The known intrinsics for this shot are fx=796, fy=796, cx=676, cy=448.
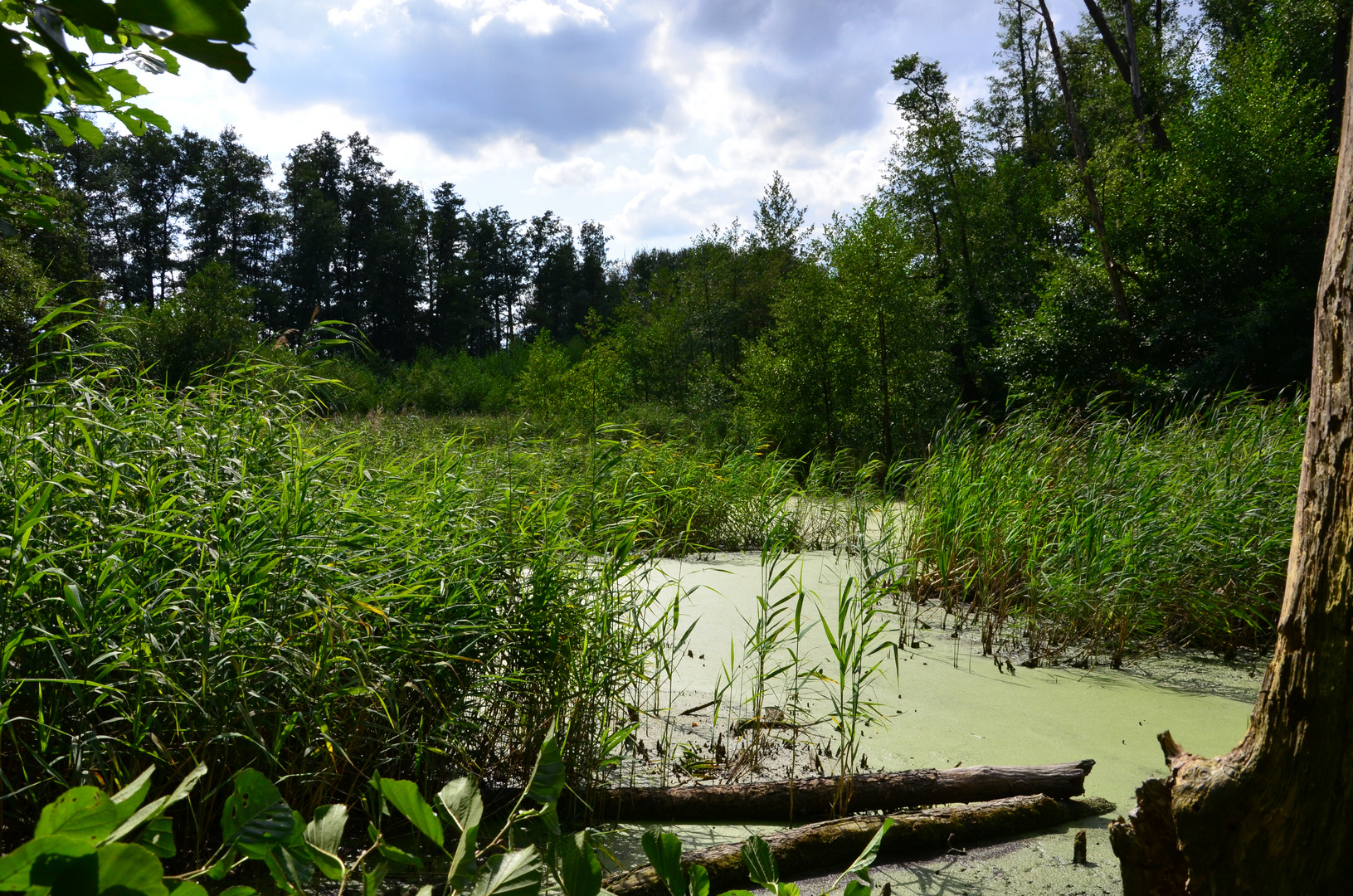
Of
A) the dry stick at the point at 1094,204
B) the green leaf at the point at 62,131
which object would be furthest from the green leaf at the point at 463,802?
the dry stick at the point at 1094,204

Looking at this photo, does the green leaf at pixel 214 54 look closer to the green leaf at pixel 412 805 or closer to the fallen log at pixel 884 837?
the green leaf at pixel 412 805

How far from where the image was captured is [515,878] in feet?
1.91

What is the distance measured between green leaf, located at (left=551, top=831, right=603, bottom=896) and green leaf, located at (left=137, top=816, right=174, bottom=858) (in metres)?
0.28

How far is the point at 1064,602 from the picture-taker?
12.4ft

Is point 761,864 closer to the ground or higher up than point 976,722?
higher up

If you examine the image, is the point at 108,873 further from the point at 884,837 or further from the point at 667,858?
the point at 884,837

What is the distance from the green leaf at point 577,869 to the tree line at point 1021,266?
549cm

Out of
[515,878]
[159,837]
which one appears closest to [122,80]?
[159,837]

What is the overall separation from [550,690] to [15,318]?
11863 millimetres

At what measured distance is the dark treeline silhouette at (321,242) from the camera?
3266cm

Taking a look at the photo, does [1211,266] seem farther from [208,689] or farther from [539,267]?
[539,267]

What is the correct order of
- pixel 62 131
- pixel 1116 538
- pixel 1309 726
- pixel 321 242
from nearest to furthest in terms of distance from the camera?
→ pixel 1309 726, pixel 62 131, pixel 1116 538, pixel 321 242

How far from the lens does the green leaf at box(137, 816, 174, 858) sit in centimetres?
47

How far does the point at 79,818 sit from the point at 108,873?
0.14 ft
